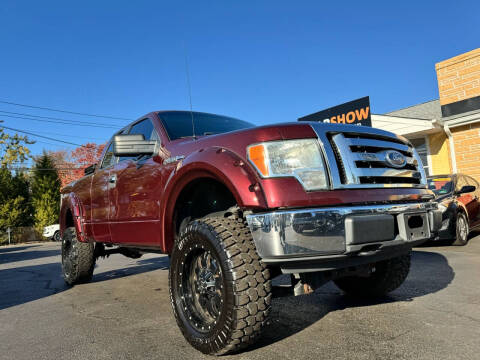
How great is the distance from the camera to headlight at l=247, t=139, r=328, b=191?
2176 mm

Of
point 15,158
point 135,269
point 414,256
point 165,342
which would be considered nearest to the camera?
point 165,342

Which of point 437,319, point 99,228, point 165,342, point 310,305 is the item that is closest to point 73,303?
point 99,228

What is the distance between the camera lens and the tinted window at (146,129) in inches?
146

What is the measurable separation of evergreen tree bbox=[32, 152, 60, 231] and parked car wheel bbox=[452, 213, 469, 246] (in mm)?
26537

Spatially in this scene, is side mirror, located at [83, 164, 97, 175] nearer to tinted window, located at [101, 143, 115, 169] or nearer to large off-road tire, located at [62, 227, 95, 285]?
tinted window, located at [101, 143, 115, 169]

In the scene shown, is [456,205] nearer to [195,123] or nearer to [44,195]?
[195,123]

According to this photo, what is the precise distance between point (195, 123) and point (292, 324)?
6.96 feet

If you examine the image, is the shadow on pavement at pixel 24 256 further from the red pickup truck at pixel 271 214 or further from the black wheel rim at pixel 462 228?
the black wheel rim at pixel 462 228

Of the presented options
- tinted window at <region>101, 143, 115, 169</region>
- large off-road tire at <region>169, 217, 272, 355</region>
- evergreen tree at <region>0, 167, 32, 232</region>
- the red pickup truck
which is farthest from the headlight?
evergreen tree at <region>0, 167, 32, 232</region>

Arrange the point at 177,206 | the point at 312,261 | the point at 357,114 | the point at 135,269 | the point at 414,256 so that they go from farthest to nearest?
the point at 357,114 → the point at 135,269 → the point at 414,256 → the point at 177,206 → the point at 312,261

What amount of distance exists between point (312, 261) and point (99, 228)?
10.1 feet

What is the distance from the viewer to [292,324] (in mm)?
2861

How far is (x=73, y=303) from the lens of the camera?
414 cm

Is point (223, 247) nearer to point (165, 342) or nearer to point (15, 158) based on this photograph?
point (165, 342)
